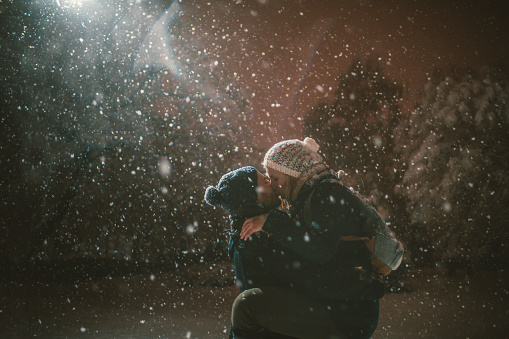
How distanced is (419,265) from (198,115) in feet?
35.3

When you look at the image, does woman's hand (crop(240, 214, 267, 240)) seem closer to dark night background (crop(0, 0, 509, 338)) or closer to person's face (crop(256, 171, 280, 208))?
person's face (crop(256, 171, 280, 208))

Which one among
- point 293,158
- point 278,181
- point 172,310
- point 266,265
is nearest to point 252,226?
point 266,265

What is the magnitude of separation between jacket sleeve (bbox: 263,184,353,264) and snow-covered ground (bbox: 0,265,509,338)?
4779 mm

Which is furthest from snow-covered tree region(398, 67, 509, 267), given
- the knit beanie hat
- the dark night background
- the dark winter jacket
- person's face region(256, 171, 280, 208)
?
the dark winter jacket

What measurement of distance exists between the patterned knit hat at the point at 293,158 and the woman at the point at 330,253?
0.21ft

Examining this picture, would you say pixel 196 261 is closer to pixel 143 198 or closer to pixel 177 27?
pixel 143 198

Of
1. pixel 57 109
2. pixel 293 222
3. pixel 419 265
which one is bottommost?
pixel 419 265

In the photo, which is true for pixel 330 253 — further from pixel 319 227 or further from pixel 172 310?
pixel 172 310

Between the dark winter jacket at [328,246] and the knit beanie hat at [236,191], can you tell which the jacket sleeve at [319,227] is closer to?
the dark winter jacket at [328,246]

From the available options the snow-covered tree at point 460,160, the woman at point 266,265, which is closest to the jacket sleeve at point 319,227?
the woman at point 266,265

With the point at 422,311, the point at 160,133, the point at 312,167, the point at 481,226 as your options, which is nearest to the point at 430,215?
Result: the point at 481,226

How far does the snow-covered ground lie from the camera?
669 centimetres

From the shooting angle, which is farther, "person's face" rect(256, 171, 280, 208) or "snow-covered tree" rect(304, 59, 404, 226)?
"snow-covered tree" rect(304, 59, 404, 226)

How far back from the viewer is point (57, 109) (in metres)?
11.8
